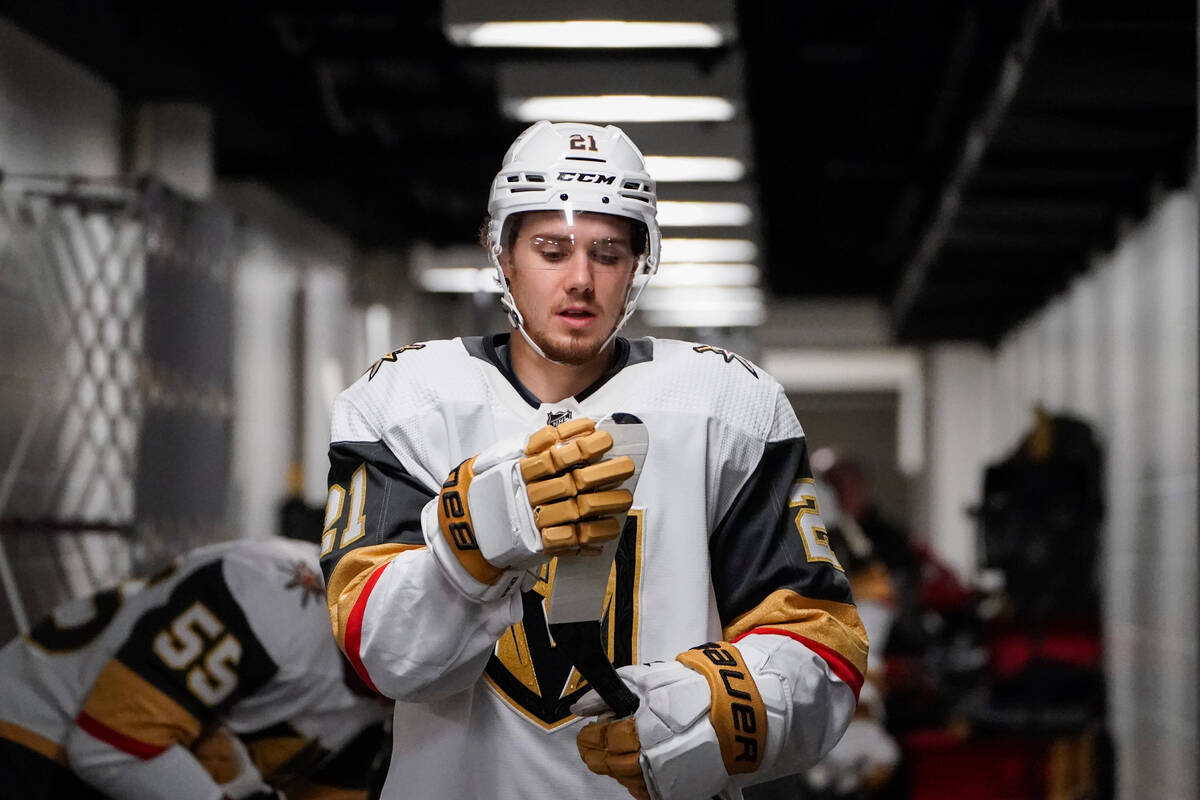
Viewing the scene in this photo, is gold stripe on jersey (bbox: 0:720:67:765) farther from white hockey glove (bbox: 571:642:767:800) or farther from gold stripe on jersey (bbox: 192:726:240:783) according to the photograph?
white hockey glove (bbox: 571:642:767:800)

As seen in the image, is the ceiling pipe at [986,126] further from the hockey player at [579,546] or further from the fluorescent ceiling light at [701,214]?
the hockey player at [579,546]

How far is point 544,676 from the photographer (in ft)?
7.48

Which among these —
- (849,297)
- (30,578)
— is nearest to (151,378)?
(30,578)

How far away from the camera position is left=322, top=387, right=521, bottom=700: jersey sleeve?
6.79ft

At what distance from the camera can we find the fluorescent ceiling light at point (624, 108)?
5.89 meters

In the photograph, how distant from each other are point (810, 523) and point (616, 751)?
48 centimetres

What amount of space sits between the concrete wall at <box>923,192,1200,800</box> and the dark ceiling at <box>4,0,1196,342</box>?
1.00 feet

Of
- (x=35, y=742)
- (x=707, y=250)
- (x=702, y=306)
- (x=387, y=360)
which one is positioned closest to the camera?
(x=387, y=360)

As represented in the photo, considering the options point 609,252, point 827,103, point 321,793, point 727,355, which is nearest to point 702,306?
point 827,103

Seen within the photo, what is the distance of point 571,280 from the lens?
2.34 m

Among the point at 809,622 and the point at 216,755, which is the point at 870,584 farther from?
the point at 809,622

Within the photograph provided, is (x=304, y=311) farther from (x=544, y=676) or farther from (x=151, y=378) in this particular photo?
(x=544, y=676)

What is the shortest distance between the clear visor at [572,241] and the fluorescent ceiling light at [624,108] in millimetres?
3534

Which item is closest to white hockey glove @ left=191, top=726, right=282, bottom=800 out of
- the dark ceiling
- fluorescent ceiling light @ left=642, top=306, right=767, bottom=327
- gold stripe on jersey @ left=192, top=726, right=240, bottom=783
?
gold stripe on jersey @ left=192, top=726, right=240, bottom=783
